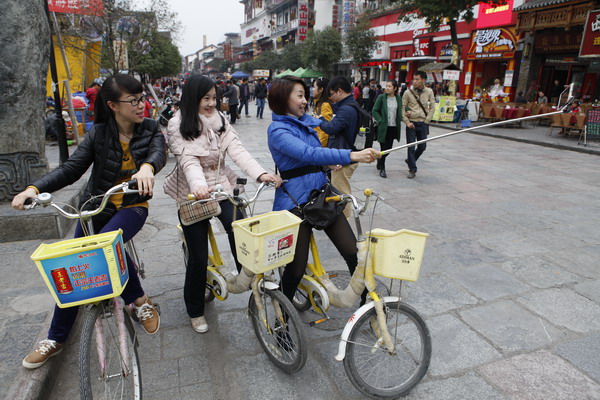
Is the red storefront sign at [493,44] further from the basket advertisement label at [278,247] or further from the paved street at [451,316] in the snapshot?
the basket advertisement label at [278,247]

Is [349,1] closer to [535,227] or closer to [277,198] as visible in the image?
[535,227]

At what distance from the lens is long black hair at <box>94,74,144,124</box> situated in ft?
8.11

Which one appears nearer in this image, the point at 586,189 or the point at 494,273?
the point at 494,273

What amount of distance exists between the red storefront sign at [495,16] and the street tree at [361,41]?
28.1ft

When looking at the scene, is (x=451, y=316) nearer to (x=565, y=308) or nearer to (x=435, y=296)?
(x=435, y=296)

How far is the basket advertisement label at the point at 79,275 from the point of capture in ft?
5.58

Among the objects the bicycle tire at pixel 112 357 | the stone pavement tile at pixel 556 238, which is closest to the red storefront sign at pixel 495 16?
the stone pavement tile at pixel 556 238

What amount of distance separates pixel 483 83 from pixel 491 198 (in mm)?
18532

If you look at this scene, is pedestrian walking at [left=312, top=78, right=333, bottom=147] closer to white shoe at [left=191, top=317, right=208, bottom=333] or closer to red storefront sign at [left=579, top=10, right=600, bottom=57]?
white shoe at [left=191, top=317, right=208, bottom=333]

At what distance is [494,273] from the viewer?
394 cm

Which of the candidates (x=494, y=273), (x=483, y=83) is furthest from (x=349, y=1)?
(x=494, y=273)

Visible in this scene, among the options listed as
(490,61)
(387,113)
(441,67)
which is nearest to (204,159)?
(387,113)

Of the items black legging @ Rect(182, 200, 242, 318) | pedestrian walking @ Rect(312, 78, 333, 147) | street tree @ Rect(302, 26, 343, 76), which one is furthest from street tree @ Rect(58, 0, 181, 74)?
street tree @ Rect(302, 26, 343, 76)

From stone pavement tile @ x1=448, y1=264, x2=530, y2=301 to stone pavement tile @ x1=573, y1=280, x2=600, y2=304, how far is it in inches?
17.4
